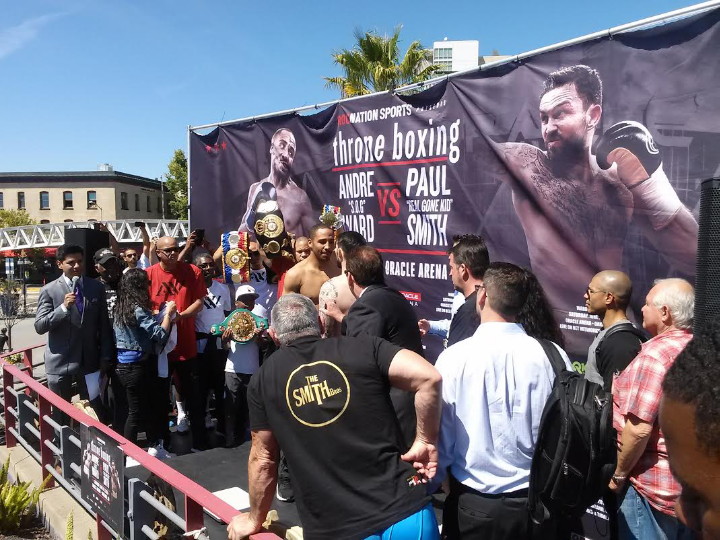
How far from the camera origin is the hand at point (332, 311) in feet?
11.5

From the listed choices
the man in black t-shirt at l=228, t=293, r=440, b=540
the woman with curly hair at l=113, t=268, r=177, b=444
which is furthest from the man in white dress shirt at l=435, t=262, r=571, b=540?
the woman with curly hair at l=113, t=268, r=177, b=444

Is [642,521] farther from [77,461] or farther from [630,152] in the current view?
[77,461]

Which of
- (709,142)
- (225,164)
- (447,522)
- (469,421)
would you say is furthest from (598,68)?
(225,164)

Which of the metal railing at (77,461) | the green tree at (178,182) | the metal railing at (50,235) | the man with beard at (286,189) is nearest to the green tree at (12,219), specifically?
the metal railing at (50,235)

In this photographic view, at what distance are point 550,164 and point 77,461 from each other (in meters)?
4.24

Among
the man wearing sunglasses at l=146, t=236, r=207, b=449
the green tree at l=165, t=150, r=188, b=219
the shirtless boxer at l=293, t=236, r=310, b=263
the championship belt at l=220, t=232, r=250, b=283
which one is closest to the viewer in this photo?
the man wearing sunglasses at l=146, t=236, r=207, b=449

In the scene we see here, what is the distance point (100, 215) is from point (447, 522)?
169 ft

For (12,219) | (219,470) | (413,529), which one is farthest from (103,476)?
(12,219)

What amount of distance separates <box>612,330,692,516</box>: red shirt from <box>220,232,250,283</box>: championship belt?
3.98 m

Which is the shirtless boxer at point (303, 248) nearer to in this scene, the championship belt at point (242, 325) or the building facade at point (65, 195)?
the championship belt at point (242, 325)

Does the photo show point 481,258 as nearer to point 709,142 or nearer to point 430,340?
point 709,142

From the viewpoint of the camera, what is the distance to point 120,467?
3.34 m

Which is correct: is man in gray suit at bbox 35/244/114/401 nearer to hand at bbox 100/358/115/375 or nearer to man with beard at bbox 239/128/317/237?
hand at bbox 100/358/115/375

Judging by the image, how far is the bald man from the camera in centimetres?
276
